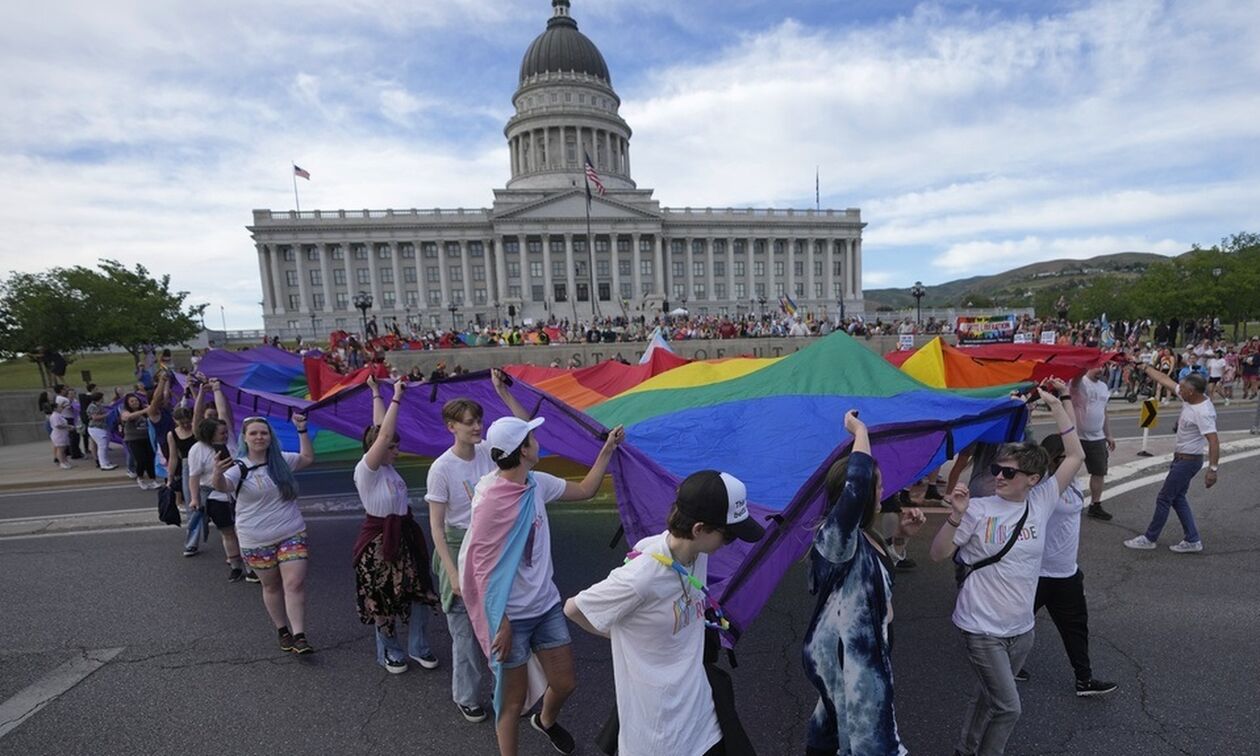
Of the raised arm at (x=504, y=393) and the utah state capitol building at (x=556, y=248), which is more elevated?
the utah state capitol building at (x=556, y=248)

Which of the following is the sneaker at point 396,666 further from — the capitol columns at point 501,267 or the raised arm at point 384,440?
the capitol columns at point 501,267

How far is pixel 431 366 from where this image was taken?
947 inches

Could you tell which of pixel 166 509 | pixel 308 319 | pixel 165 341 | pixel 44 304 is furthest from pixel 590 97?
pixel 166 509

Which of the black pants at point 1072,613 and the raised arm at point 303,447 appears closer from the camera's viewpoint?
the black pants at point 1072,613

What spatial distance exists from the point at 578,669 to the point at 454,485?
1.87 metres

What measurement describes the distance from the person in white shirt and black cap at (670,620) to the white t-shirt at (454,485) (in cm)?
151

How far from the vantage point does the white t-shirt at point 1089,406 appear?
651cm

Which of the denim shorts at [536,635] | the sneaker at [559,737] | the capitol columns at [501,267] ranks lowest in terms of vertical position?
the sneaker at [559,737]

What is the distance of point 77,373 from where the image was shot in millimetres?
35906

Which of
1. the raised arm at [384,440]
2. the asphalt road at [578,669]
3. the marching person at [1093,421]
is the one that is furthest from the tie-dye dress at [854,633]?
the marching person at [1093,421]

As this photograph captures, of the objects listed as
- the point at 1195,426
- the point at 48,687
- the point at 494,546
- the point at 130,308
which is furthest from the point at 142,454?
the point at 130,308

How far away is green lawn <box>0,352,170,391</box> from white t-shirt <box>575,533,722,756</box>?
104 ft

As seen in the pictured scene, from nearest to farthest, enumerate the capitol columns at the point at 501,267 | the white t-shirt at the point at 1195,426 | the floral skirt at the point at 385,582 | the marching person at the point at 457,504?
the marching person at the point at 457,504
the floral skirt at the point at 385,582
the white t-shirt at the point at 1195,426
the capitol columns at the point at 501,267

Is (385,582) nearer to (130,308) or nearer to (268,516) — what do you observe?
(268,516)
